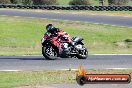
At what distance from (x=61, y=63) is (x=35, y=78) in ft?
13.0

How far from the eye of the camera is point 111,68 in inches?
731

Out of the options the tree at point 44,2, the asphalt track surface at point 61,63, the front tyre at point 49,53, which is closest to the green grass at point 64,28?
the asphalt track surface at point 61,63

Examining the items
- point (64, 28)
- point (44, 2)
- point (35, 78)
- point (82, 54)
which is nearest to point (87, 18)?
point (64, 28)

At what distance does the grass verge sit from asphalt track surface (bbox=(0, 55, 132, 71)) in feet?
3.52

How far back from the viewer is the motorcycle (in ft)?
69.0

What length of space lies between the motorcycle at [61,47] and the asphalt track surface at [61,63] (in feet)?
0.87

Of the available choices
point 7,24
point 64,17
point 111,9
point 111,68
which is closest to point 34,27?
point 7,24

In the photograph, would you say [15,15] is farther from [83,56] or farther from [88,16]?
[83,56]

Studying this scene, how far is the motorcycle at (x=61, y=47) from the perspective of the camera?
21.0m

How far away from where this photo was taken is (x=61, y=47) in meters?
21.2

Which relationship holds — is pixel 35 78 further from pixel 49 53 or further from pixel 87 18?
pixel 87 18

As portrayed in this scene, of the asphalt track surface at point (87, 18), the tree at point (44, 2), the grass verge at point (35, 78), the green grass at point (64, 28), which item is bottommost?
the tree at point (44, 2)

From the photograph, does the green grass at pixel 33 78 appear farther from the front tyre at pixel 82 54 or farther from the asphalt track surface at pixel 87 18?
the asphalt track surface at pixel 87 18

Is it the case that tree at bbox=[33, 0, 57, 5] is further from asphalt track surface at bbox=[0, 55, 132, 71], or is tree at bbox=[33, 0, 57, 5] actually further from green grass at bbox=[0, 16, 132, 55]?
asphalt track surface at bbox=[0, 55, 132, 71]
